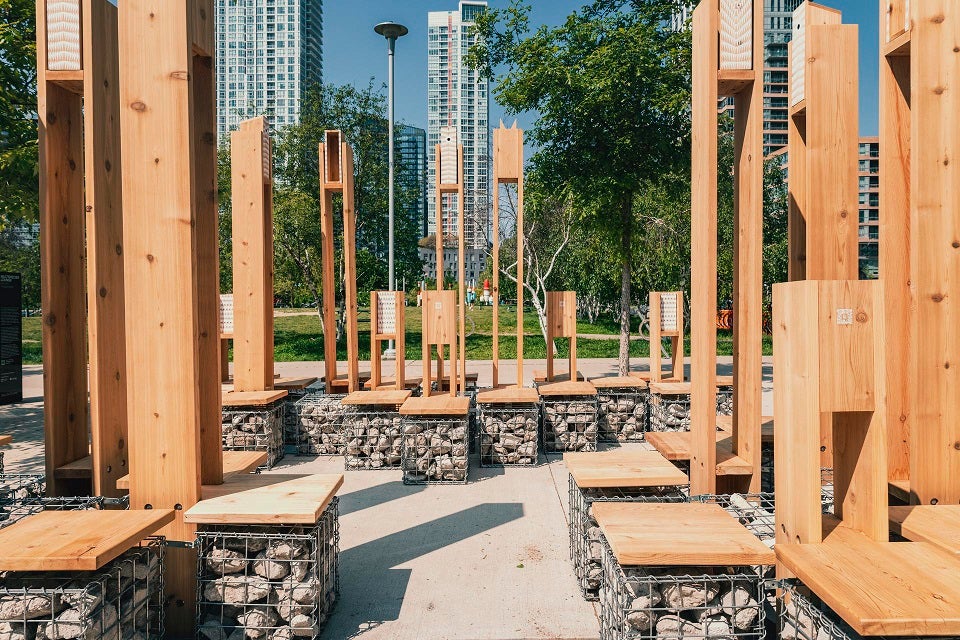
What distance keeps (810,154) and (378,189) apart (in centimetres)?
1397

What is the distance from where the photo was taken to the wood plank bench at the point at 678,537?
81.8 inches

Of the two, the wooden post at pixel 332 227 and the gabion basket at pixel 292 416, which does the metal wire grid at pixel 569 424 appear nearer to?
the wooden post at pixel 332 227

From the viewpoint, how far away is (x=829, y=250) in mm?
3117

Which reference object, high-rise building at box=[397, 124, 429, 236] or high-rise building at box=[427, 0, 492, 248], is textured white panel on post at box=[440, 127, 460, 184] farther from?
high-rise building at box=[427, 0, 492, 248]

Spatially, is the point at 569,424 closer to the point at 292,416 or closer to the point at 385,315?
the point at 385,315

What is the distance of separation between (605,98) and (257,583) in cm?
750

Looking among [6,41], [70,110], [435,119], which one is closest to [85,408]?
[70,110]

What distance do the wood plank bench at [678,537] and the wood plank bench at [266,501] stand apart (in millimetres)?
1246

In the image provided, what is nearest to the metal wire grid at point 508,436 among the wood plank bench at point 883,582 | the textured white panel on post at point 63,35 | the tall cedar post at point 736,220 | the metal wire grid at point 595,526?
the metal wire grid at point 595,526

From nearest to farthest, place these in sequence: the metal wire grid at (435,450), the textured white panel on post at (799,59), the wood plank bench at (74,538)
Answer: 1. the wood plank bench at (74,538)
2. the textured white panel on post at (799,59)
3. the metal wire grid at (435,450)

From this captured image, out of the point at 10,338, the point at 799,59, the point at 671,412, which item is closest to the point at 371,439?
the point at 671,412

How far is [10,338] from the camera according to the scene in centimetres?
860

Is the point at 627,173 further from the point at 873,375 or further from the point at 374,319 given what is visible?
the point at 873,375

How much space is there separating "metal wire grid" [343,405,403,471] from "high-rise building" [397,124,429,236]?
1182 centimetres
